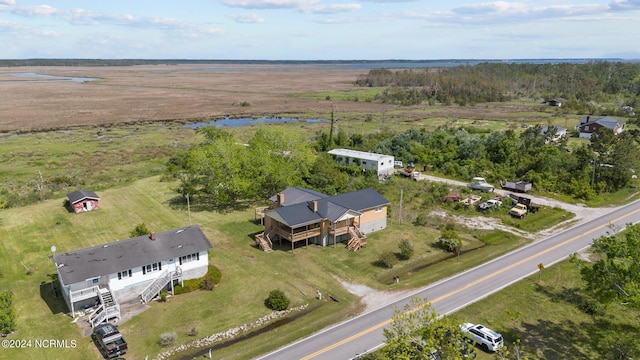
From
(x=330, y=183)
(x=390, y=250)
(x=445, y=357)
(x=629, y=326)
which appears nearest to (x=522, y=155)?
(x=330, y=183)

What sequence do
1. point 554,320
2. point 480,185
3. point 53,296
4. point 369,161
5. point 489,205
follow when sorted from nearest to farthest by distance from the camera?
point 554,320 → point 53,296 → point 489,205 → point 480,185 → point 369,161

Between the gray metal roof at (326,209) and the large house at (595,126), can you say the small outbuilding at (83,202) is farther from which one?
the large house at (595,126)

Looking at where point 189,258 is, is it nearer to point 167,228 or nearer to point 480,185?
point 167,228

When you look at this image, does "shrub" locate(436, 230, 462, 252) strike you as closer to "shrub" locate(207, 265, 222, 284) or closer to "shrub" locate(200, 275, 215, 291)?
"shrub" locate(207, 265, 222, 284)

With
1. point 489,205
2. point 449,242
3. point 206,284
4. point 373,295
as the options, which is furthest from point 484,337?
point 489,205

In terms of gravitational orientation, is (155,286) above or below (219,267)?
above

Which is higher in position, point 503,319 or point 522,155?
point 522,155

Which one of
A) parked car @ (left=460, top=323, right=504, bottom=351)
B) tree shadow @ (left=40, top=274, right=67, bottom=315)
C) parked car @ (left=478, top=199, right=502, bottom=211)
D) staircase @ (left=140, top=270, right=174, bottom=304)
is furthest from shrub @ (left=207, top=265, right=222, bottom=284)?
parked car @ (left=478, top=199, right=502, bottom=211)

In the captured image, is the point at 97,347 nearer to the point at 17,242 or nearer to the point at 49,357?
the point at 49,357
